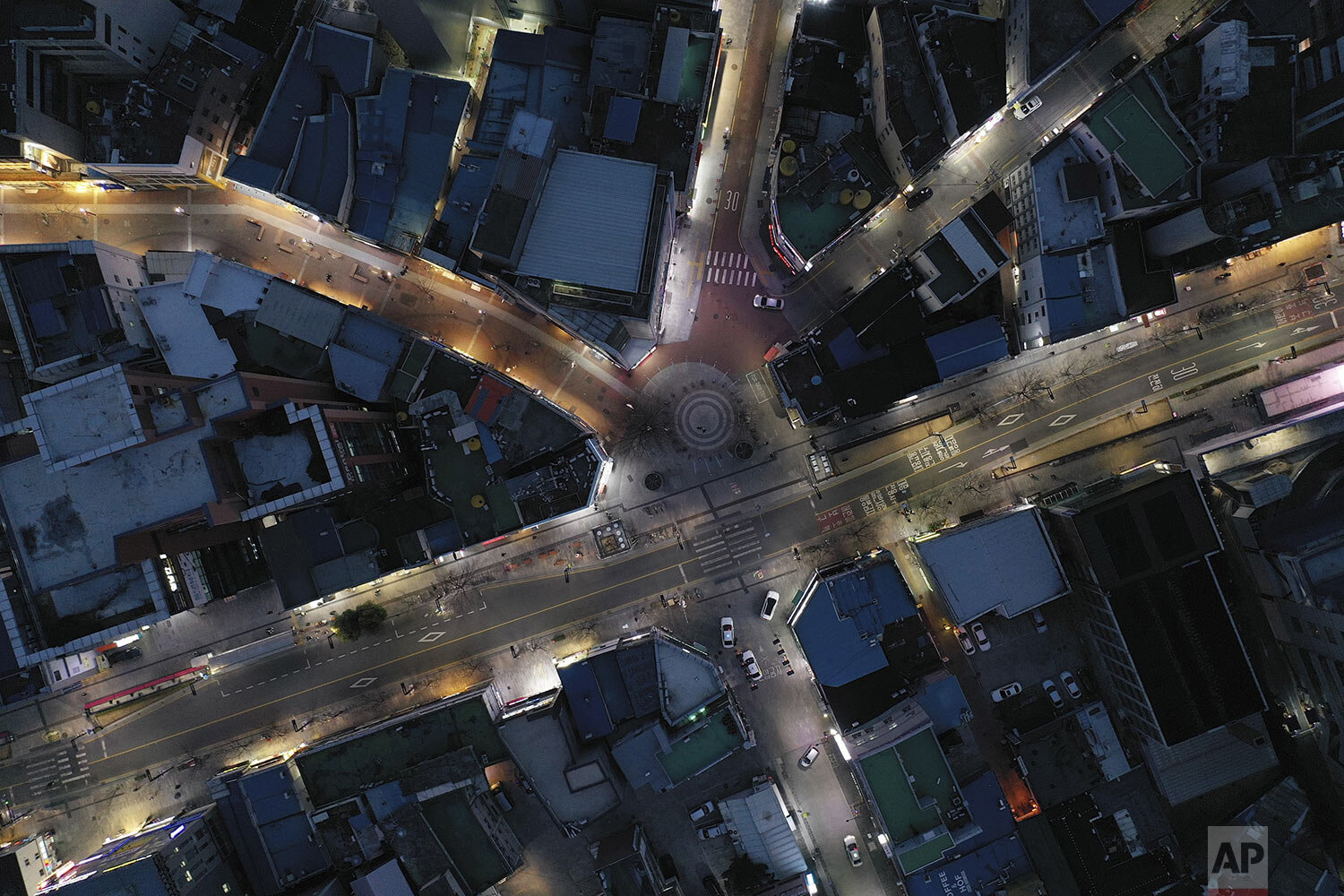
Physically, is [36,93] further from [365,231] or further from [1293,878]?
[1293,878]

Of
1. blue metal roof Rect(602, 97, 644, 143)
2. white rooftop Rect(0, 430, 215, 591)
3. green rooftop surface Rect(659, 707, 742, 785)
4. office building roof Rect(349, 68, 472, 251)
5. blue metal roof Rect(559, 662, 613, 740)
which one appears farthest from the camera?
office building roof Rect(349, 68, 472, 251)

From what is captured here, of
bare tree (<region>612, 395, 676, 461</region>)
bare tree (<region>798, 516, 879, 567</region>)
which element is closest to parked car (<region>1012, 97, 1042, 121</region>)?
bare tree (<region>798, 516, 879, 567</region>)

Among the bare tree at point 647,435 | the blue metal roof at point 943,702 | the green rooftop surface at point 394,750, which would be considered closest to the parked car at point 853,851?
the blue metal roof at point 943,702

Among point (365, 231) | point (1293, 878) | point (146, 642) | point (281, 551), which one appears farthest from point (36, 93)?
point (1293, 878)

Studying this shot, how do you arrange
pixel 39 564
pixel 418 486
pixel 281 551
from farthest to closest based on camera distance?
1. pixel 418 486
2. pixel 281 551
3. pixel 39 564

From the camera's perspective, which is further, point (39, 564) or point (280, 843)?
point (280, 843)
